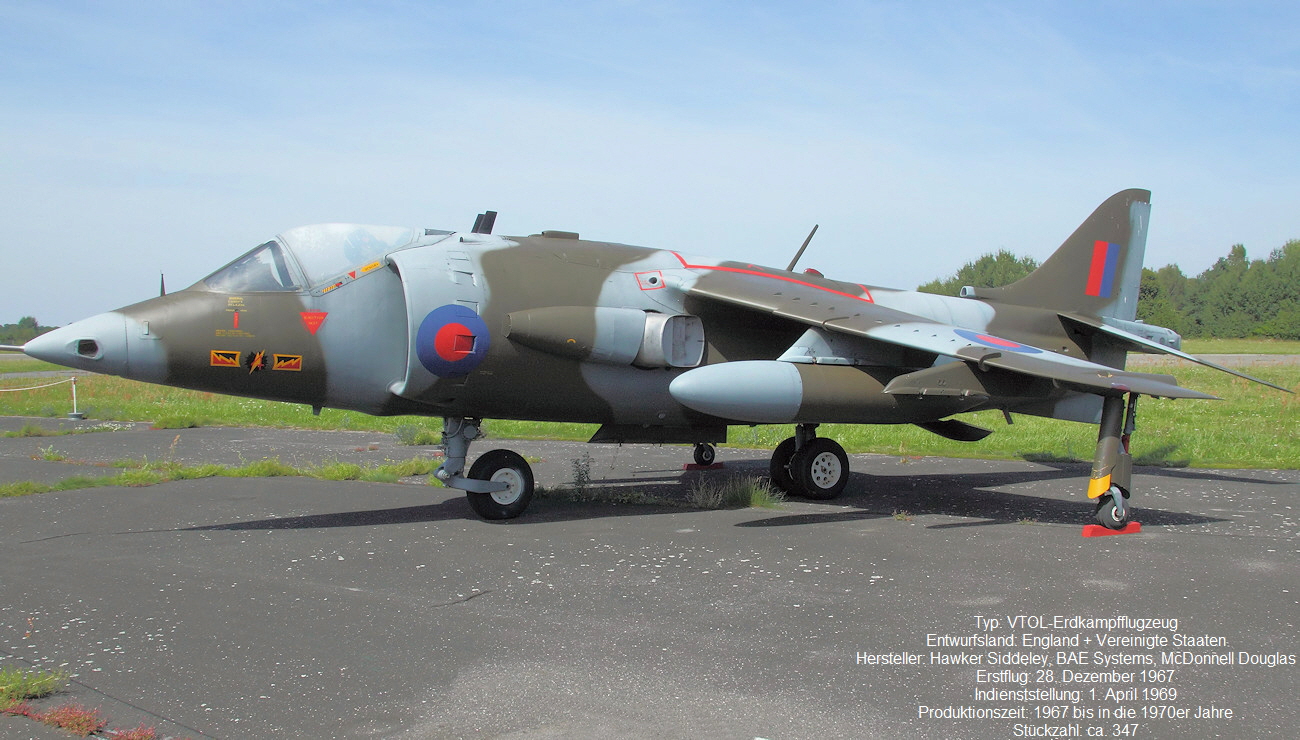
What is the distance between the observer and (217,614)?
6.61 m

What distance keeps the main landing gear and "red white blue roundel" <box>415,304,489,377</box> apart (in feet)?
14.8

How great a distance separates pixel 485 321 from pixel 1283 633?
7.31 m

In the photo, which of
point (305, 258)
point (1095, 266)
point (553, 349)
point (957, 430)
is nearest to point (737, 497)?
point (553, 349)

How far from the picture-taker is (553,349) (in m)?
10.1

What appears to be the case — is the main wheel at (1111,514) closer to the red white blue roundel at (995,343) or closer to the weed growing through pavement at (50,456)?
the red white blue roundel at (995,343)

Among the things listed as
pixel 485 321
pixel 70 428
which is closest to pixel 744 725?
pixel 485 321

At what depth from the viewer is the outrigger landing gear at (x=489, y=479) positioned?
10070 mm

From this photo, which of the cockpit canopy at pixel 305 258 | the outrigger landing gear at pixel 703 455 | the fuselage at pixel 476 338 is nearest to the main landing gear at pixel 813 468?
the fuselage at pixel 476 338

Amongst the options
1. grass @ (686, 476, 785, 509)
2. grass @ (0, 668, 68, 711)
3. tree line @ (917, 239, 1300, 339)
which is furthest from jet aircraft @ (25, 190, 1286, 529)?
tree line @ (917, 239, 1300, 339)

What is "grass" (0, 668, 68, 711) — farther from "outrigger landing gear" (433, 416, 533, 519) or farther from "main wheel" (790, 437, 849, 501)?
"main wheel" (790, 437, 849, 501)

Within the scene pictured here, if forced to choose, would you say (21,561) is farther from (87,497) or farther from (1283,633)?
(1283,633)

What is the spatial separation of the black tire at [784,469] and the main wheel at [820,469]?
0.18m

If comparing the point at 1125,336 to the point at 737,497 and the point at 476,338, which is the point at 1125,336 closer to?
the point at 737,497

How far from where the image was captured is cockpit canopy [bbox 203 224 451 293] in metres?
9.58
